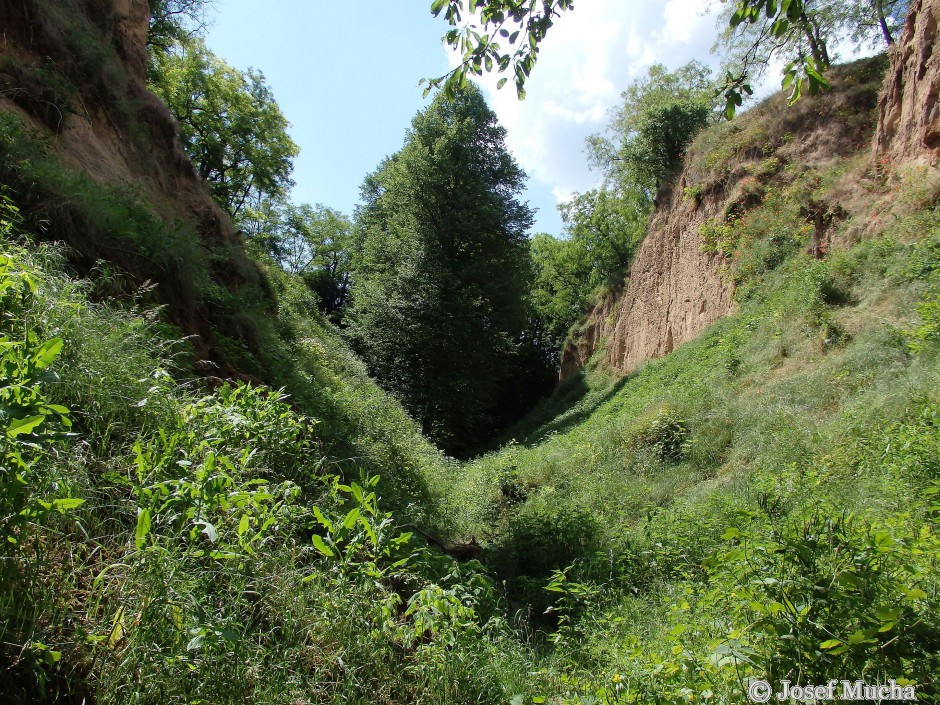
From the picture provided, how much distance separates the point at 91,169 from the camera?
7227 millimetres

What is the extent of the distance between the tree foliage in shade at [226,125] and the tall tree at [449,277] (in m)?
6.23

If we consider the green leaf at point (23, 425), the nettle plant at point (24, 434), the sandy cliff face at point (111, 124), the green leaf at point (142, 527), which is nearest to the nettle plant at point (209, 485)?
the green leaf at point (142, 527)

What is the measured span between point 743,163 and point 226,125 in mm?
20687

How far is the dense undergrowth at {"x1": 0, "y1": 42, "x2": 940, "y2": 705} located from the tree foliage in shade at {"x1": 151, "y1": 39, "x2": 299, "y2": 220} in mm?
16695

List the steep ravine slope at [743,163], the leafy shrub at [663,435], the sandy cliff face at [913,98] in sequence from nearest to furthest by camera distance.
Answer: the leafy shrub at [663,435], the sandy cliff face at [913,98], the steep ravine slope at [743,163]

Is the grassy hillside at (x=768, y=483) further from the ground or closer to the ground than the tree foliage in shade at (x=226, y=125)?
closer to the ground

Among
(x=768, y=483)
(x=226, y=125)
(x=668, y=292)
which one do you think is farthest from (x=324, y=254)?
(x=768, y=483)

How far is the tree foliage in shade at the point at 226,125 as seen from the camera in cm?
2162

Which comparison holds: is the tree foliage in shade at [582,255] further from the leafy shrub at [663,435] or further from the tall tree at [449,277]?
the leafy shrub at [663,435]

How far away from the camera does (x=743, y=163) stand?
15062 millimetres

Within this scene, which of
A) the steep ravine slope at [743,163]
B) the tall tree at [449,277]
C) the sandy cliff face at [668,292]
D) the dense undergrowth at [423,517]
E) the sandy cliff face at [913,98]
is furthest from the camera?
the tall tree at [449,277]

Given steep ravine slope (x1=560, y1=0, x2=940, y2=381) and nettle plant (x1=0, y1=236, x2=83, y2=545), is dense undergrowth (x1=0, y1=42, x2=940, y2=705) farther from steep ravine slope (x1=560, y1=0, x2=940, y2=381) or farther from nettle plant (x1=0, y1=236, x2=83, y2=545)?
steep ravine slope (x1=560, y1=0, x2=940, y2=381)

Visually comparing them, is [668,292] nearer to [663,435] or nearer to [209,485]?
[663,435]

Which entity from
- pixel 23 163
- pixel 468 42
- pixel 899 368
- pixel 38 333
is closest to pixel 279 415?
pixel 38 333
